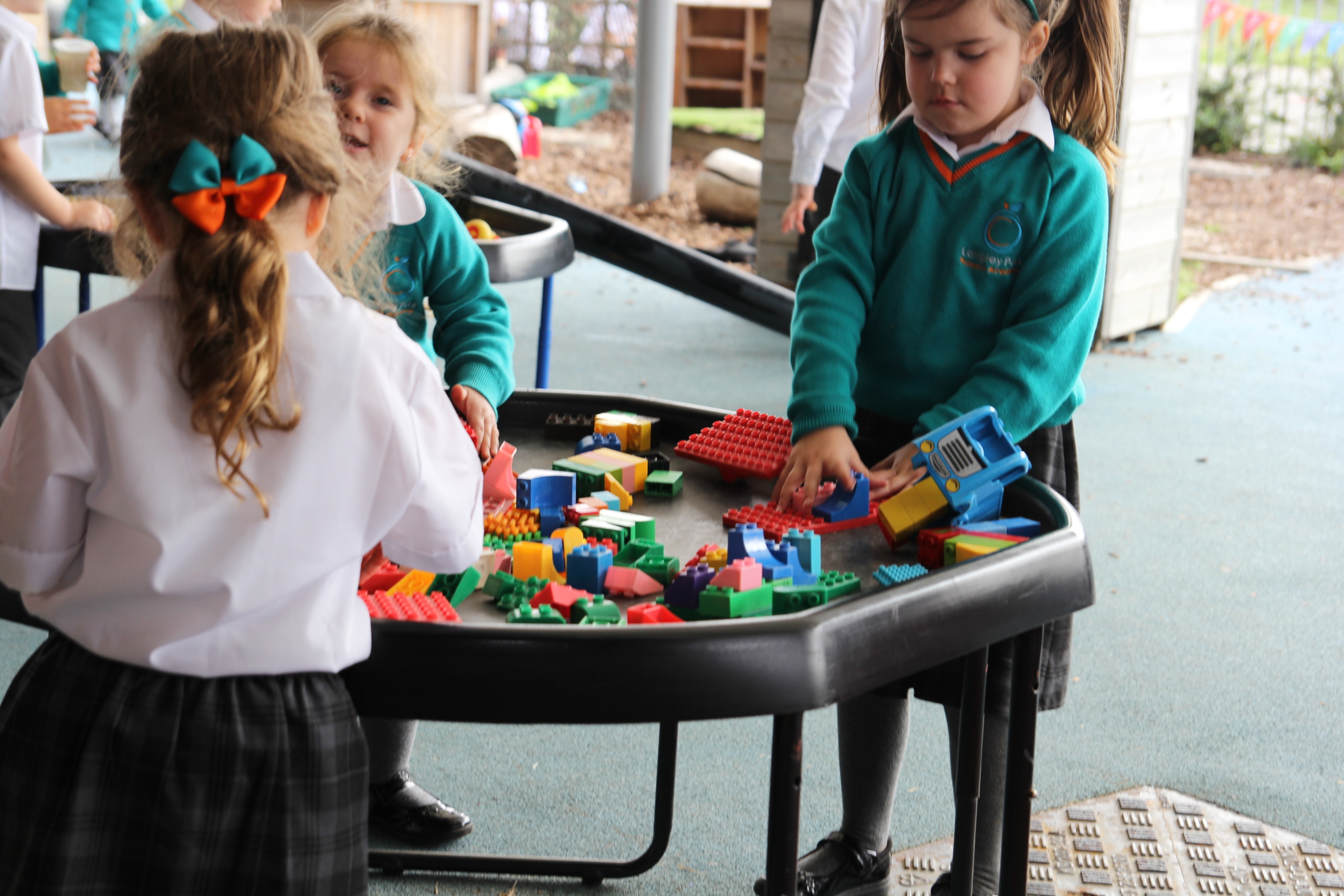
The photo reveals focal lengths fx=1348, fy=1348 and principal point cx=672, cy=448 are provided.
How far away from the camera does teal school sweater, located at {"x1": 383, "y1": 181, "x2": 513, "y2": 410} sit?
1.55 meters

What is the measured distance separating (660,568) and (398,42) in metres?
0.74

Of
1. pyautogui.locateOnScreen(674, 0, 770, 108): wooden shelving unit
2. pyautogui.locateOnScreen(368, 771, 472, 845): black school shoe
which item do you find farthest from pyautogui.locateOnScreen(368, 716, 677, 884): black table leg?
pyautogui.locateOnScreen(674, 0, 770, 108): wooden shelving unit

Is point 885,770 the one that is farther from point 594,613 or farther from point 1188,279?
point 1188,279

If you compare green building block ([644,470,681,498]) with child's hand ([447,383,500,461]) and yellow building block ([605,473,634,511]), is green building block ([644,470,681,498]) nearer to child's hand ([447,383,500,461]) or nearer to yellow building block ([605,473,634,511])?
yellow building block ([605,473,634,511])

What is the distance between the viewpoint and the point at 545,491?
1.23 meters

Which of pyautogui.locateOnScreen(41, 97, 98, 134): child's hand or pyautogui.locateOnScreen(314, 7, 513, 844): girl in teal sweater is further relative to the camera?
pyautogui.locateOnScreen(41, 97, 98, 134): child's hand

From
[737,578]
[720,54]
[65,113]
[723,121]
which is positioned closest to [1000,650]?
[737,578]

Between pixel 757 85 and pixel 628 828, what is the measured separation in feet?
28.3

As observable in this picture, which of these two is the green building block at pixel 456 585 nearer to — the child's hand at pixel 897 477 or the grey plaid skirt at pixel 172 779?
the grey plaid skirt at pixel 172 779

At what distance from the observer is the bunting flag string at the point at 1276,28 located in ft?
30.0

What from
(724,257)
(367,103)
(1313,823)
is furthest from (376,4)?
(724,257)

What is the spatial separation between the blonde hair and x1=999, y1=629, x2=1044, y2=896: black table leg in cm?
87

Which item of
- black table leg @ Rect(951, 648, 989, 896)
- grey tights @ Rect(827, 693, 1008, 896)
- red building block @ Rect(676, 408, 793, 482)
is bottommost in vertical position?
grey tights @ Rect(827, 693, 1008, 896)

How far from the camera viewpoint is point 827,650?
91cm
